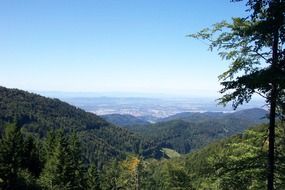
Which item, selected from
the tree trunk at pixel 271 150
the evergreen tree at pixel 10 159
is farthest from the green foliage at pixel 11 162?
the tree trunk at pixel 271 150

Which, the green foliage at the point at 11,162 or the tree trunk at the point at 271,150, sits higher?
the tree trunk at the point at 271,150

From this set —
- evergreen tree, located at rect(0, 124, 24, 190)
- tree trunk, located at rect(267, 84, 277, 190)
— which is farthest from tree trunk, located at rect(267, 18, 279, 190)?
evergreen tree, located at rect(0, 124, 24, 190)

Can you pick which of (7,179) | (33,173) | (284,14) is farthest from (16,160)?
(284,14)

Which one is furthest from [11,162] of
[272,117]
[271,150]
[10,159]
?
[272,117]

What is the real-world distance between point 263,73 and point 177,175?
45538 millimetres

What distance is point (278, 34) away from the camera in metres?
14.7

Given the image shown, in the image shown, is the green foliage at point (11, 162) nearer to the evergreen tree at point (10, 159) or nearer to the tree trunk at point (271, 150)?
the evergreen tree at point (10, 159)

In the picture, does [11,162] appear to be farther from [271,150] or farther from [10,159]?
[271,150]

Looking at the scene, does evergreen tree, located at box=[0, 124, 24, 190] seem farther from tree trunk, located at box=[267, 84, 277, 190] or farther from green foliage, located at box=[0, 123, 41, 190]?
tree trunk, located at box=[267, 84, 277, 190]

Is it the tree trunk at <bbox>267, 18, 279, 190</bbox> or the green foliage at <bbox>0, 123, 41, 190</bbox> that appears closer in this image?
the tree trunk at <bbox>267, 18, 279, 190</bbox>

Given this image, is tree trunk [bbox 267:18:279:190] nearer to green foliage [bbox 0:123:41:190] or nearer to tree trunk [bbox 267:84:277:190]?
tree trunk [bbox 267:84:277:190]

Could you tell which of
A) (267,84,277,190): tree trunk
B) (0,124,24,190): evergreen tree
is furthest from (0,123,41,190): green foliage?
(267,84,277,190): tree trunk

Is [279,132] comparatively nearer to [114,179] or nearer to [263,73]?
[263,73]

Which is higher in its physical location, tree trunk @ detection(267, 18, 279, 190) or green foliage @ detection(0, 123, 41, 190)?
tree trunk @ detection(267, 18, 279, 190)
